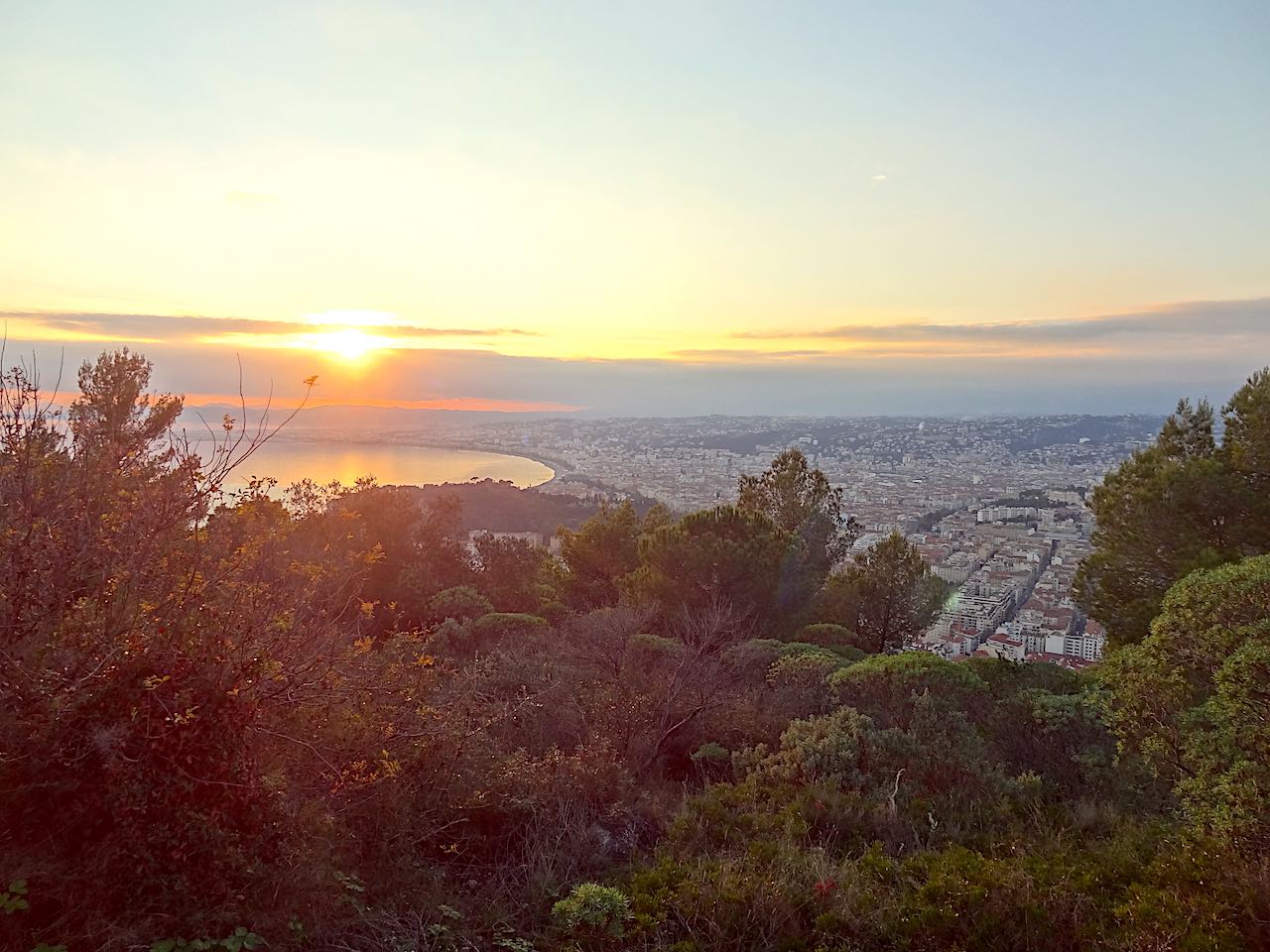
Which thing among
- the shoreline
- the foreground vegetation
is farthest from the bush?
the shoreline

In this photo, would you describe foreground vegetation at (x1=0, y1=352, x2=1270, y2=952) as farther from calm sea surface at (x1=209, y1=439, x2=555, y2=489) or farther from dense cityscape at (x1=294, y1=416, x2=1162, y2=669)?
calm sea surface at (x1=209, y1=439, x2=555, y2=489)

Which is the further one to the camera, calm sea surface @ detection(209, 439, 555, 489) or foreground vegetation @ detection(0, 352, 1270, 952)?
calm sea surface @ detection(209, 439, 555, 489)

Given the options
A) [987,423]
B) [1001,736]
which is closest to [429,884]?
[1001,736]

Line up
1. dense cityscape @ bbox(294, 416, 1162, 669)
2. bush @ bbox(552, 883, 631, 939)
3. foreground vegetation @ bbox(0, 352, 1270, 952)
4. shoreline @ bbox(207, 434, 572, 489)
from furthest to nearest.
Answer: shoreline @ bbox(207, 434, 572, 489), dense cityscape @ bbox(294, 416, 1162, 669), bush @ bbox(552, 883, 631, 939), foreground vegetation @ bbox(0, 352, 1270, 952)

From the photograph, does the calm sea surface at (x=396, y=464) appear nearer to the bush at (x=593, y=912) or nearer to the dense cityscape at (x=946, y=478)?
the dense cityscape at (x=946, y=478)

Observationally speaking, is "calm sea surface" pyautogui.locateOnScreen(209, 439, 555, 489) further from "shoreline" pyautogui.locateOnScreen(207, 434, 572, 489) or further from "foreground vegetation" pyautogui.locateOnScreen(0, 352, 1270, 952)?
"foreground vegetation" pyautogui.locateOnScreen(0, 352, 1270, 952)

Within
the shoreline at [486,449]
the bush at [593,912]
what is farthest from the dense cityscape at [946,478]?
the bush at [593,912]

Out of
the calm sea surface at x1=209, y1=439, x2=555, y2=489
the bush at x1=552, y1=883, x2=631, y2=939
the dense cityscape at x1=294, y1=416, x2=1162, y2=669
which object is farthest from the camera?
the dense cityscape at x1=294, y1=416, x2=1162, y2=669
